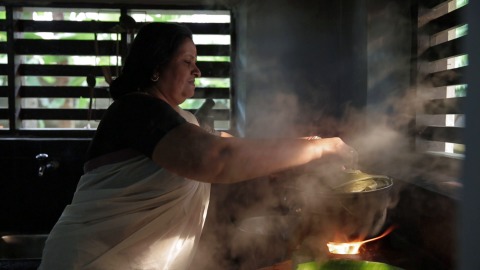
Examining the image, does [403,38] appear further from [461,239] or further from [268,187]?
[461,239]

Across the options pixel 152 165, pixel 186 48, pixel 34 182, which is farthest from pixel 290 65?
pixel 34 182

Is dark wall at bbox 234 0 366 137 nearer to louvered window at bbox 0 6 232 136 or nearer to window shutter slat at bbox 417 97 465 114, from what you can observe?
louvered window at bbox 0 6 232 136

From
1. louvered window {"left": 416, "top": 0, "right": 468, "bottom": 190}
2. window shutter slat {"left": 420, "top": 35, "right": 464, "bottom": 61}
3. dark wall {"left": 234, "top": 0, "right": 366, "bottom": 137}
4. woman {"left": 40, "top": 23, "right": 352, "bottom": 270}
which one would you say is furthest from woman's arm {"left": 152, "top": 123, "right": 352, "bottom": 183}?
dark wall {"left": 234, "top": 0, "right": 366, "bottom": 137}

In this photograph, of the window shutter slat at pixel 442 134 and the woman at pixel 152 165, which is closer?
the woman at pixel 152 165

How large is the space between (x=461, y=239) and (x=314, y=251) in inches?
33.9

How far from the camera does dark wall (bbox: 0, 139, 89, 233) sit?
307 cm

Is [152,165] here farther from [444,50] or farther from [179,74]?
[444,50]

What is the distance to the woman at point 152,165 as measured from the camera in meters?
1.18

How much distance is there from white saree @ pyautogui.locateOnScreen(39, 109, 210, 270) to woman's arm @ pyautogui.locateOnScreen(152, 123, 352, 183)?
0.23 meters

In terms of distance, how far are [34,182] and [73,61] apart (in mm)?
967

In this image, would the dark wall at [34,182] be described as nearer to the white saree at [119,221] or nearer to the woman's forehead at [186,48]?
the white saree at [119,221]

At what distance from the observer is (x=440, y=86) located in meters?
2.05

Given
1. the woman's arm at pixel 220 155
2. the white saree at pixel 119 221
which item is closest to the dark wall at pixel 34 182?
the white saree at pixel 119 221

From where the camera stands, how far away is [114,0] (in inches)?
126
